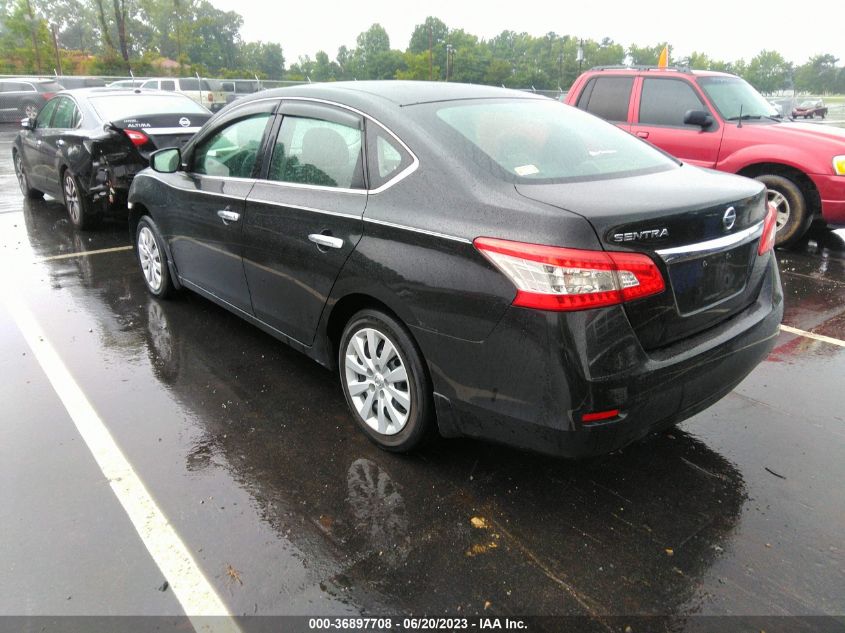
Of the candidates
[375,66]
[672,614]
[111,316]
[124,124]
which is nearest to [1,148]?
[124,124]

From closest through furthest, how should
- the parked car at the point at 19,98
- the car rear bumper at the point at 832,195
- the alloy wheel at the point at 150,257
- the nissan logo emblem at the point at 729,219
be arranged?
the nissan logo emblem at the point at 729,219
the alloy wheel at the point at 150,257
the car rear bumper at the point at 832,195
the parked car at the point at 19,98

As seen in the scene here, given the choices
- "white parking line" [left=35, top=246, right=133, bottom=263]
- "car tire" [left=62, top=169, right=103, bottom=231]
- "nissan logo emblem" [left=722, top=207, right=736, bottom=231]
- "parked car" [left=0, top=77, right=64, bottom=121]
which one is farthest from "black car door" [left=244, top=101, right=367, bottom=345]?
"parked car" [left=0, top=77, right=64, bottom=121]

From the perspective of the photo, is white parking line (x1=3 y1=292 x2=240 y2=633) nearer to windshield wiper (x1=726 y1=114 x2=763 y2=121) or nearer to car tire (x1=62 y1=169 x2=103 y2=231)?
car tire (x1=62 y1=169 x2=103 y2=231)

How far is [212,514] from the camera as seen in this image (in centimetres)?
282

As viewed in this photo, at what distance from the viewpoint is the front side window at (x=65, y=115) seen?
8.21 m

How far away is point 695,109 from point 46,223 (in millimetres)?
8370

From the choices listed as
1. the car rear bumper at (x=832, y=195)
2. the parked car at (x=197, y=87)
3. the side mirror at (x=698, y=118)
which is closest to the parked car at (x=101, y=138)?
the side mirror at (x=698, y=118)

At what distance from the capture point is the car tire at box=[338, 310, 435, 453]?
2.95m

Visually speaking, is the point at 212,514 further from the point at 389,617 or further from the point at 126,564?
the point at 389,617

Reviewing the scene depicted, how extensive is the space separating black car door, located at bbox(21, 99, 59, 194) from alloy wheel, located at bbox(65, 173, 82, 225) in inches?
17.9

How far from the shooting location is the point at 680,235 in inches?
99.5

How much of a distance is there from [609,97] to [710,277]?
6.26 m

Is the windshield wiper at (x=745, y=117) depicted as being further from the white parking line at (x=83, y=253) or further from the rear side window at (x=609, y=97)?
the white parking line at (x=83, y=253)

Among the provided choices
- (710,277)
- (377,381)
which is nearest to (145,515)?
(377,381)
